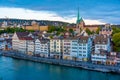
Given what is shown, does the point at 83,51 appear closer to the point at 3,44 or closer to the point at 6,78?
the point at 6,78

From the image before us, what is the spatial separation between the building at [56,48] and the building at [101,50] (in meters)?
3.78

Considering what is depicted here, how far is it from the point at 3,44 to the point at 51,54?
11036 millimetres

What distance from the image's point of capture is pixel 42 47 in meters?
31.9

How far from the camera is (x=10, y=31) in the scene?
182 ft

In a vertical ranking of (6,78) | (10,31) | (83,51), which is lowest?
(6,78)

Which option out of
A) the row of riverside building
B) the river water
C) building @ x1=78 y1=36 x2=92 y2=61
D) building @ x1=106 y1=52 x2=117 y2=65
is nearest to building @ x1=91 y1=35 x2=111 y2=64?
the row of riverside building

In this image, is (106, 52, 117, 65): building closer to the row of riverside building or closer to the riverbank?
the row of riverside building

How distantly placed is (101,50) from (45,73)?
6578 mm

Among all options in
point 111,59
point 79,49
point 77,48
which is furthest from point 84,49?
point 111,59

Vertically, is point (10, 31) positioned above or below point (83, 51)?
above

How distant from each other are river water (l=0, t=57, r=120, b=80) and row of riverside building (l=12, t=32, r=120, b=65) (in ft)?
9.39

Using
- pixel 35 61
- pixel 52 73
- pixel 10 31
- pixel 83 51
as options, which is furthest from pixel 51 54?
pixel 10 31

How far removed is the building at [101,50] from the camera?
25.8 metres

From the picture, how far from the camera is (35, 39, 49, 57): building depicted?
31.5m
